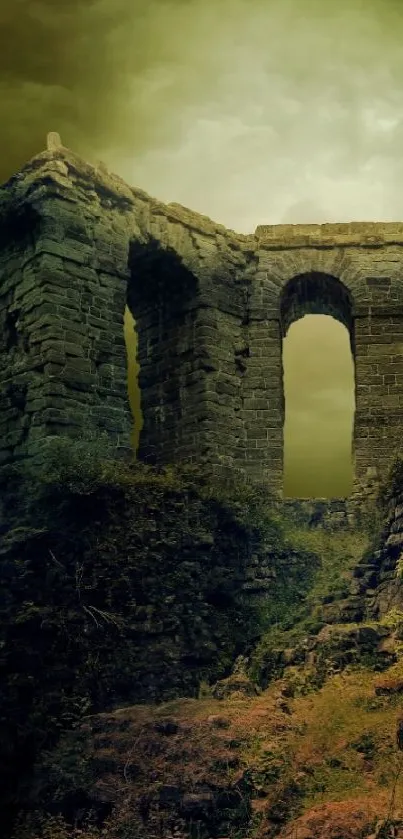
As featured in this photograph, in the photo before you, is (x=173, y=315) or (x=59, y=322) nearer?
(x=59, y=322)

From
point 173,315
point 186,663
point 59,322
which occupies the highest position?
point 173,315

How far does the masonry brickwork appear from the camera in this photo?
15305 millimetres

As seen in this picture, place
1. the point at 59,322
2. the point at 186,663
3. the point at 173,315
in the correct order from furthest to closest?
the point at 173,315 → the point at 59,322 → the point at 186,663

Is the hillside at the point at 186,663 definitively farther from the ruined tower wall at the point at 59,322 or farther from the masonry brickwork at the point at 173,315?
the masonry brickwork at the point at 173,315

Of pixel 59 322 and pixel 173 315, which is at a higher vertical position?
pixel 173 315

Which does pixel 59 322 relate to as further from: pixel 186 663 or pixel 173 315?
pixel 186 663

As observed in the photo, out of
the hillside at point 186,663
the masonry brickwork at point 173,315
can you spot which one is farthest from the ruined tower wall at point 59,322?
the hillside at point 186,663

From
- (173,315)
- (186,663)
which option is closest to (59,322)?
(173,315)

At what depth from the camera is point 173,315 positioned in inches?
727

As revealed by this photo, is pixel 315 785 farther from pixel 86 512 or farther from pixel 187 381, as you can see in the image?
pixel 187 381

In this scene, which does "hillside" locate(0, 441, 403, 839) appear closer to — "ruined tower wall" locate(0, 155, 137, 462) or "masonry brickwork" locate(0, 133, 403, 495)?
"ruined tower wall" locate(0, 155, 137, 462)

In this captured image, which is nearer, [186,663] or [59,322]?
[186,663]

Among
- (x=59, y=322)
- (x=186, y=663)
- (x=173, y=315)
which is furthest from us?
(x=173, y=315)

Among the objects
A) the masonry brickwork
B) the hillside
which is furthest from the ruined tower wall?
the hillside
